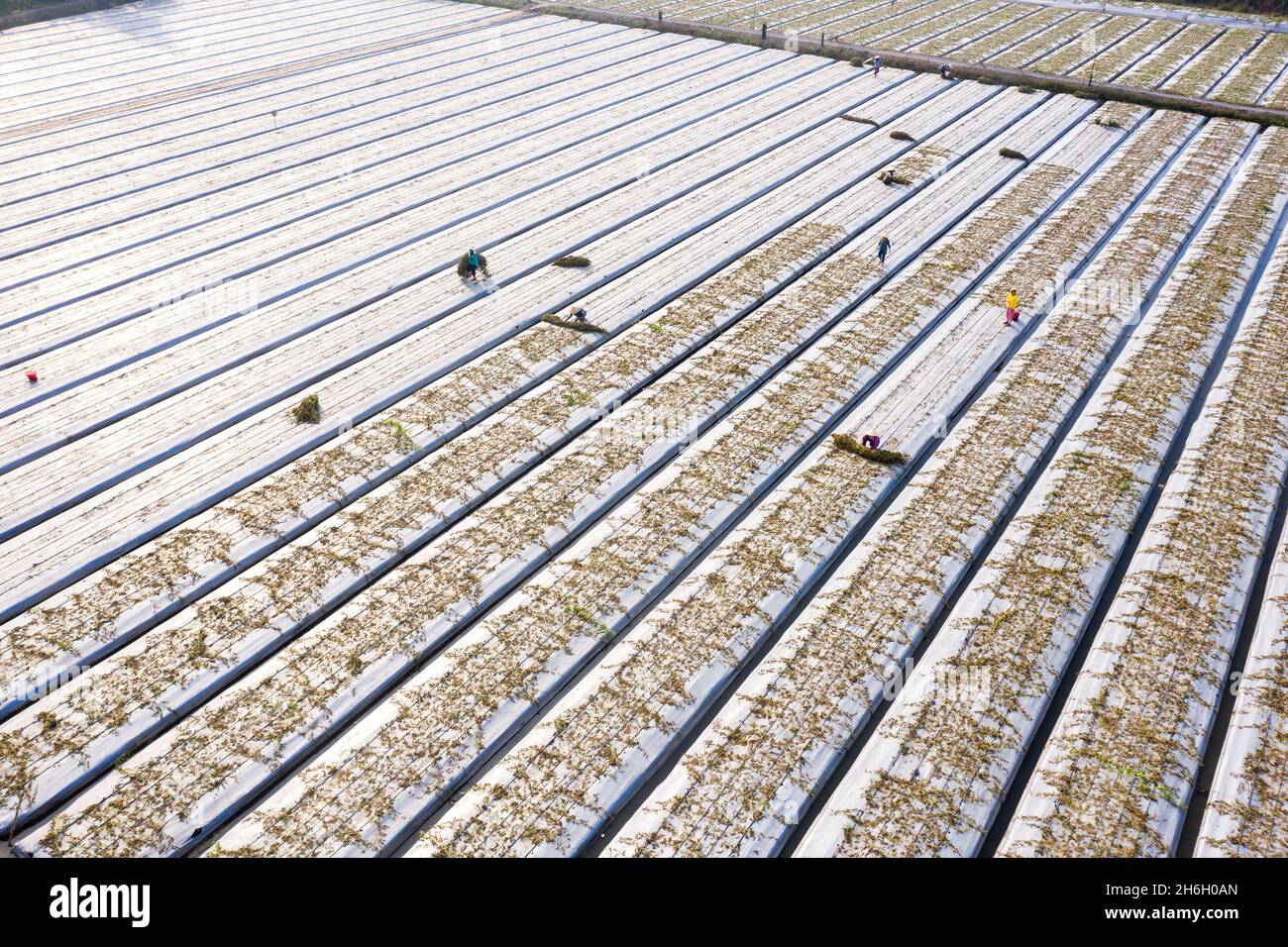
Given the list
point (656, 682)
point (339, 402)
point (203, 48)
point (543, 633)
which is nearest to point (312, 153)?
point (339, 402)

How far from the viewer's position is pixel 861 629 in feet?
39.0

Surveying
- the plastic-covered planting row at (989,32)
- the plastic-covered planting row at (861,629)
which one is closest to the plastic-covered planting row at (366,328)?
the plastic-covered planting row at (861,629)

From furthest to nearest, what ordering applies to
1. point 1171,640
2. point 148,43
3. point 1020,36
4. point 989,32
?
point 989,32
point 1020,36
point 148,43
point 1171,640

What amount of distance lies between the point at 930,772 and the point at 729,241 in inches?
611

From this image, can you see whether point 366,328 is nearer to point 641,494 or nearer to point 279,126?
point 641,494

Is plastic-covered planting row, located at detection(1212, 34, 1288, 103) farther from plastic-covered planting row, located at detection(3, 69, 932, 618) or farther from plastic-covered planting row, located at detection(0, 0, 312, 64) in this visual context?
plastic-covered planting row, located at detection(0, 0, 312, 64)

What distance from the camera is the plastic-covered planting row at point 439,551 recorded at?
10812 mm

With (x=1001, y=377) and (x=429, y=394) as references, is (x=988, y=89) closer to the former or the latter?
(x=1001, y=377)

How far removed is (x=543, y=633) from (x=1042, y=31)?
44.4m

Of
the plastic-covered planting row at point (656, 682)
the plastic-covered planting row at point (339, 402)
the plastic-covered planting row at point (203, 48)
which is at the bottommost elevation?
the plastic-covered planting row at point (656, 682)

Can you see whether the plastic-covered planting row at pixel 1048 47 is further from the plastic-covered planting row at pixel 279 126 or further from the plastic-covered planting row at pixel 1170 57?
Result: the plastic-covered planting row at pixel 279 126

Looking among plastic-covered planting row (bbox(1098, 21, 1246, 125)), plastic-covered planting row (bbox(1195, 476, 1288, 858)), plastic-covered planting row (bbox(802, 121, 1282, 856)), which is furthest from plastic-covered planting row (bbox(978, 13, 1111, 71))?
plastic-covered planting row (bbox(1195, 476, 1288, 858))

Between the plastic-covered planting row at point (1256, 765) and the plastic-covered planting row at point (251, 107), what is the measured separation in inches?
1229

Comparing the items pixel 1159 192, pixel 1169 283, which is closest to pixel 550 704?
pixel 1169 283
